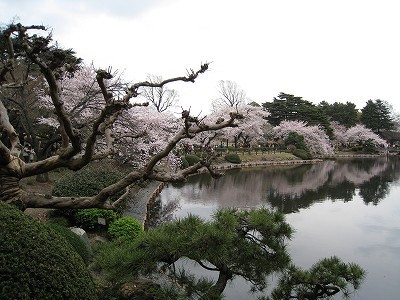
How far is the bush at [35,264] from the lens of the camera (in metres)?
2.25

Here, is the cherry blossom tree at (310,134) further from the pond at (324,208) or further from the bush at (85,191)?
the bush at (85,191)

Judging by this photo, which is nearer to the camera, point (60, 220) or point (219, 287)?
point (219, 287)

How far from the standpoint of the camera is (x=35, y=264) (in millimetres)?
2367

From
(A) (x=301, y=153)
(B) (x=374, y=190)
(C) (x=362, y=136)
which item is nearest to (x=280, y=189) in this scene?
(B) (x=374, y=190)

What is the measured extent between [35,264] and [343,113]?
60.4 meters

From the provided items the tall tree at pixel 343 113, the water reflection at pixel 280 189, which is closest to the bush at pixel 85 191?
the water reflection at pixel 280 189

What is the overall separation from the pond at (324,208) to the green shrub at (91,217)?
10.2ft

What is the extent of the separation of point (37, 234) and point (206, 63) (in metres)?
2.62

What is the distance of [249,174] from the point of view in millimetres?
28766

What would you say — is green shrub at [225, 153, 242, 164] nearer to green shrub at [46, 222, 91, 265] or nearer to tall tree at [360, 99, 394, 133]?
green shrub at [46, 222, 91, 265]

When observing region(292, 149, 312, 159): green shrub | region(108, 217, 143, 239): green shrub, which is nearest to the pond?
region(108, 217, 143, 239): green shrub

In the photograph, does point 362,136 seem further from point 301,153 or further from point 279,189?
point 279,189

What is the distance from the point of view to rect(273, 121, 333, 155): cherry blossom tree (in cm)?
4538

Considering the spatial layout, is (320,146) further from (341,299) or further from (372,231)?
(341,299)
